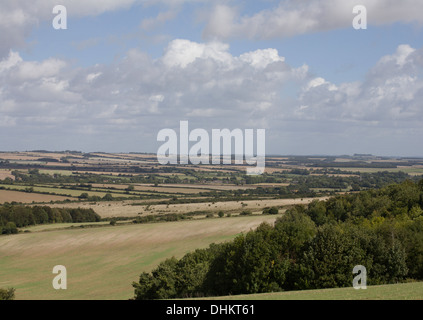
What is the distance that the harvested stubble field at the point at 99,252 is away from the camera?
52.5 m

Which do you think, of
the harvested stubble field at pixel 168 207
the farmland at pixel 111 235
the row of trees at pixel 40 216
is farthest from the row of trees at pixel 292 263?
the row of trees at pixel 40 216

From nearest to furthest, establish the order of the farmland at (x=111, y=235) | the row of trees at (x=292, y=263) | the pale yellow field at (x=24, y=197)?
the row of trees at (x=292, y=263), the farmland at (x=111, y=235), the pale yellow field at (x=24, y=197)

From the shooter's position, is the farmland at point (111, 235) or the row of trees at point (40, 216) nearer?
the farmland at point (111, 235)

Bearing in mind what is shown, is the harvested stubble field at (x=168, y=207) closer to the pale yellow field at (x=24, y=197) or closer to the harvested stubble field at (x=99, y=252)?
the pale yellow field at (x=24, y=197)

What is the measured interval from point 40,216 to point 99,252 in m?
35.6

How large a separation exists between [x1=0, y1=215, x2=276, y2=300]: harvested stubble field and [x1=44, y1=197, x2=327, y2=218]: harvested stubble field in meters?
16.7

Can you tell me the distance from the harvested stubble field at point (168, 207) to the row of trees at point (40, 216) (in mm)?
3774

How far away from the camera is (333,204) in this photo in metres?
85.1

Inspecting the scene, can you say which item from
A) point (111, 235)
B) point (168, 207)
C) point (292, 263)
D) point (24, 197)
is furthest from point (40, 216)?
point (292, 263)

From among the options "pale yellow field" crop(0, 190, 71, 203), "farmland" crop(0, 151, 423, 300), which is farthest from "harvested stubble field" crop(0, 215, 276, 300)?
"pale yellow field" crop(0, 190, 71, 203)

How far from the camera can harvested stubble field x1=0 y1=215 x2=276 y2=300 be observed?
52.5m
